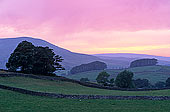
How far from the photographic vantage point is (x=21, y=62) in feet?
201

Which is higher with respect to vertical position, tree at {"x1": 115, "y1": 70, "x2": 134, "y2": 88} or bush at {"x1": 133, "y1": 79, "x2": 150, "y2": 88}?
tree at {"x1": 115, "y1": 70, "x2": 134, "y2": 88}

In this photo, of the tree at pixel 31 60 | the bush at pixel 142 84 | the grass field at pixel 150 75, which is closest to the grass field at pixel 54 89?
the tree at pixel 31 60

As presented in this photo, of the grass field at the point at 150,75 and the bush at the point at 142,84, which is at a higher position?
the grass field at the point at 150,75

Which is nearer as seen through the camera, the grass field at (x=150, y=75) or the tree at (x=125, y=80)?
the tree at (x=125, y=80)

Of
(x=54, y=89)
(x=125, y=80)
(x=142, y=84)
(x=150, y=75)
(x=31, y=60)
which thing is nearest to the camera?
(x=54, y=89)

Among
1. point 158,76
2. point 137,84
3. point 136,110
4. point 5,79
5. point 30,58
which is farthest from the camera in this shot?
point 158,76

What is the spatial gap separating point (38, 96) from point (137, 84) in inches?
3374

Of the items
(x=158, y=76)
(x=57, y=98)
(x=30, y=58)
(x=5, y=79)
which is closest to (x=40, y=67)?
(x=30, y=58)

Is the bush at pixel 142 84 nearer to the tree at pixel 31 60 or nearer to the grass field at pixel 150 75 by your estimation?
the grass field at pixel 150 75

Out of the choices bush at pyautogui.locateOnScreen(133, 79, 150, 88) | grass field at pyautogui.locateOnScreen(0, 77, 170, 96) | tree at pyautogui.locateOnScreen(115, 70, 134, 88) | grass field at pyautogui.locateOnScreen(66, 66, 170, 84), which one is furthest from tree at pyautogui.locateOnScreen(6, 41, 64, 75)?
grass field at pyautogui.locateOnScreen(66, 66, 170, 84)

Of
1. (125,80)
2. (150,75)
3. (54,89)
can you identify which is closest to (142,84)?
(125,80)

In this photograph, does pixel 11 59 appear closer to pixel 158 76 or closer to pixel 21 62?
pixel 21 62

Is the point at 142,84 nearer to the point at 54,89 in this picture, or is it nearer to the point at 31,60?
the point at 31,60

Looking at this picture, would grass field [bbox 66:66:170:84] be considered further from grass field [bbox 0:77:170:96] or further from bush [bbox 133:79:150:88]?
grass field [bbox 0:77:170:96]
